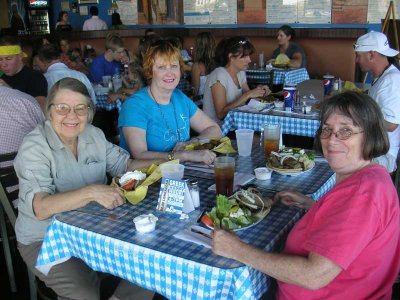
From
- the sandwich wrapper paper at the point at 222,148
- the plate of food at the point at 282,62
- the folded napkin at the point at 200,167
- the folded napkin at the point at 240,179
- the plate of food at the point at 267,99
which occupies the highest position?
the plate of food at the point at 282,62

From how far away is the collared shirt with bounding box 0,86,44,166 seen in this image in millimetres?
2551

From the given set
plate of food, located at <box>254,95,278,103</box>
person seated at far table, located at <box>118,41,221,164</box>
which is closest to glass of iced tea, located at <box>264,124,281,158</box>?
person seated at far table, located at <box>118,41,221,164</box>

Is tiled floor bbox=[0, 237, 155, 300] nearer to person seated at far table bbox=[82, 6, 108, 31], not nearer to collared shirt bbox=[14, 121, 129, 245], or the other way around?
collared shirt bbox=[14, 121, 129, 245]

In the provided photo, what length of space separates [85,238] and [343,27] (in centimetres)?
653

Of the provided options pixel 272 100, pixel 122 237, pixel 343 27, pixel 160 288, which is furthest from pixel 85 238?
pixel 343 27

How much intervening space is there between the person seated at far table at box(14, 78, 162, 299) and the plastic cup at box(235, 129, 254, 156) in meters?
0.67

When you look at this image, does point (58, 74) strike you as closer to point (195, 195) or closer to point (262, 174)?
point (262, 174)

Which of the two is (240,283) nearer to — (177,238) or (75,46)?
(177,238)

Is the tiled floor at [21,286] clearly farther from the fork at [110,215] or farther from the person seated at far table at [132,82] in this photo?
the person seated at far table at [132,82]

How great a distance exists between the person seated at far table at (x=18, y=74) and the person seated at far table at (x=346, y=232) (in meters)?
2.89

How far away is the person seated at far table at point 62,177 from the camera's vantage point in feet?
5.55

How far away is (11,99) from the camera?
261 centimetres

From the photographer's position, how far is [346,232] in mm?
1156

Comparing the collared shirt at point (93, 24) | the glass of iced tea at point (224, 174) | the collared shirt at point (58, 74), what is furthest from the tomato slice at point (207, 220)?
the collared shirt at point (93, 24)
